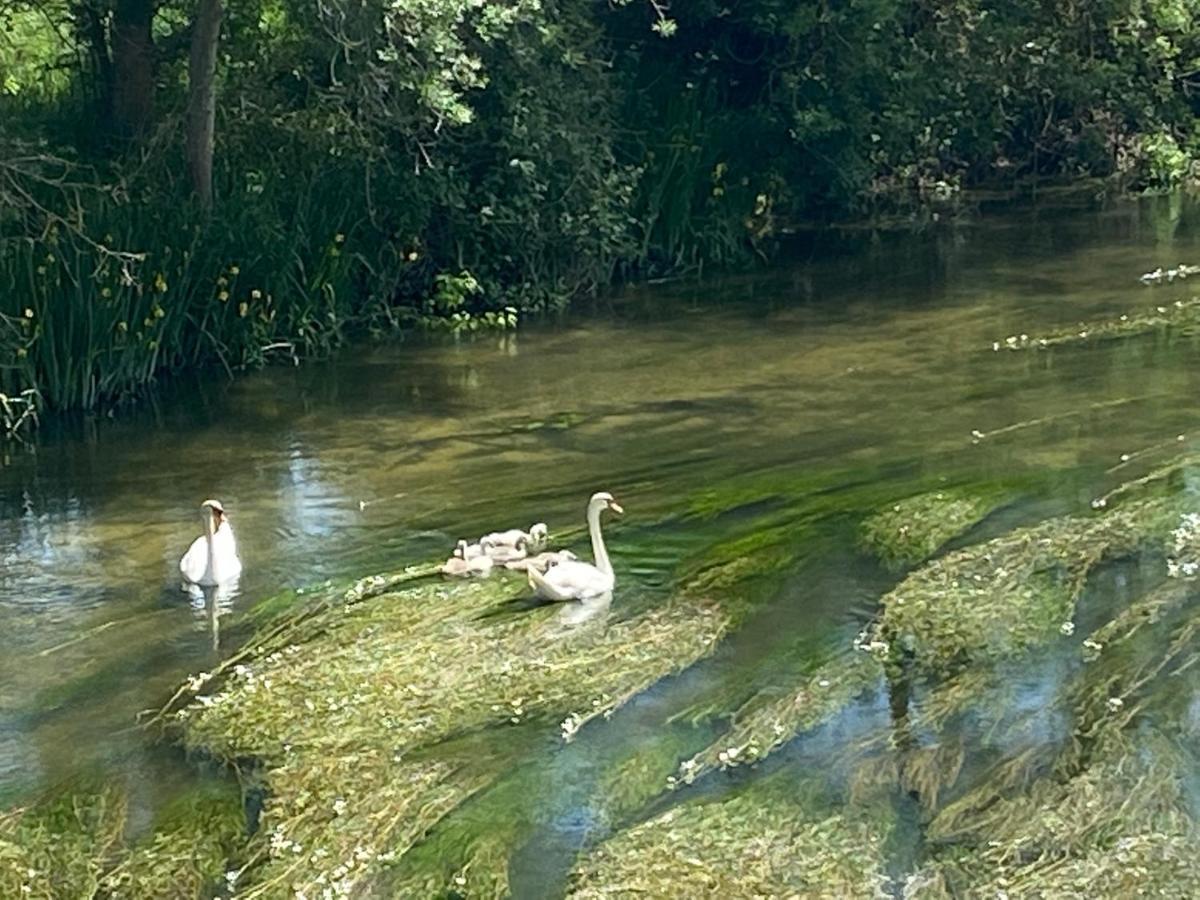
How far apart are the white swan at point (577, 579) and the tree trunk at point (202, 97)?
8.60 metres

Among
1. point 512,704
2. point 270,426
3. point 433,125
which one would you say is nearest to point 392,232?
point 433,125

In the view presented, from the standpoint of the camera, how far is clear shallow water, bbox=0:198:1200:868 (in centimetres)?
996

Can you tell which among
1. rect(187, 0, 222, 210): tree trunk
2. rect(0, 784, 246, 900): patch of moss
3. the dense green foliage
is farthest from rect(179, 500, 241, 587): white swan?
rect(187, 0, 222, 210): tree trunk

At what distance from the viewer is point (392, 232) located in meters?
20.4

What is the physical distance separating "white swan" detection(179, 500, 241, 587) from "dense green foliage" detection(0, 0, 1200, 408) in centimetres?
Result: 433

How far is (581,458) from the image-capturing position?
14430 mm

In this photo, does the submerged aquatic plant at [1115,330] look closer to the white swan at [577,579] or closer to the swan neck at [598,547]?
the swan neck at [598,547]

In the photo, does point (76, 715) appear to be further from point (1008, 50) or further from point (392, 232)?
point (1008, 50)

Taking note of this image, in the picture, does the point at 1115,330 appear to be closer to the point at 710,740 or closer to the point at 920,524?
the point at 920,524

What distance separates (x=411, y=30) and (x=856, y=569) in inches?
331

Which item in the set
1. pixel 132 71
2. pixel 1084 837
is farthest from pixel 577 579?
pixel 132 71

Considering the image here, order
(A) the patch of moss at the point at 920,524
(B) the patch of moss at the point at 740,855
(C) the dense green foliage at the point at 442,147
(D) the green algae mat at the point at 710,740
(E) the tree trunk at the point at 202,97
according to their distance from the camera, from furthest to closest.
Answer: (E) the tree trunk at the point at 202,97, (C) the dense green foliage at the point at 442,147, (A) the patch of moss at the point at 920,524, (D) the green algae mat at the point at 710,740, (B) the patch of moss at the point at 740,855

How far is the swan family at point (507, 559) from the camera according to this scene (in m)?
11.0

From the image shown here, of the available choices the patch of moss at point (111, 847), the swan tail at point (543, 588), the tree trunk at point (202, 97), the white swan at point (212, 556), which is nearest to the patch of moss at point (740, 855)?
the patch of moss at point (111, 847)
